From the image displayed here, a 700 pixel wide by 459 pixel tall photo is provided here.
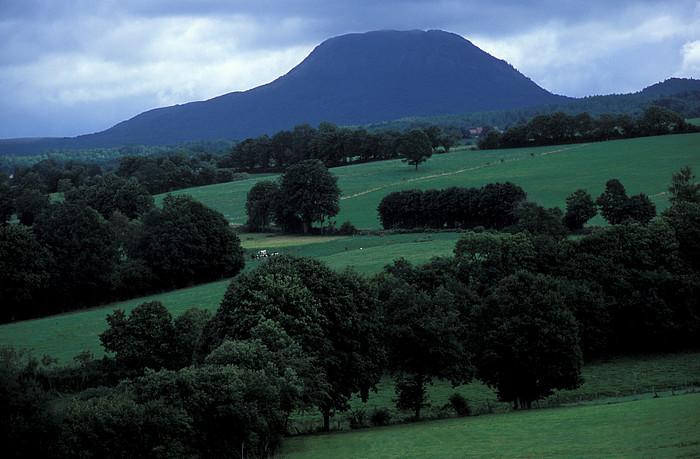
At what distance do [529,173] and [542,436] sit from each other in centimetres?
11048

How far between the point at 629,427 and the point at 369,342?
17.2 m

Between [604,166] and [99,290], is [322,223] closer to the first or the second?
[99,290]

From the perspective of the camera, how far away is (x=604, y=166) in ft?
433

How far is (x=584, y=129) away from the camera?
170 meters

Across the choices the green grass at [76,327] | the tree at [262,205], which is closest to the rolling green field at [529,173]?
the tree at [262,205]

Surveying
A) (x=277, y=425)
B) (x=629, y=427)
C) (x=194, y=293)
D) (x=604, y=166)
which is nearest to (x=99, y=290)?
(x=194, y=293)

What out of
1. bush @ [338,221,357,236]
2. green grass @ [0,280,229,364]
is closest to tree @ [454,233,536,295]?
green grass @ [0,280,229,364]

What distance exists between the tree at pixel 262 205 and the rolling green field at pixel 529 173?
6.90 m

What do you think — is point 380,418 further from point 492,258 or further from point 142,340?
point 492,258

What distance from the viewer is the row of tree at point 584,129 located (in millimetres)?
160000

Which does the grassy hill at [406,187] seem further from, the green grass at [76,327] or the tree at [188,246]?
the tree at [188,246]

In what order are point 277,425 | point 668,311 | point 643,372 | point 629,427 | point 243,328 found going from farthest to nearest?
1. point 668,311
2. point 643,372
3. point 243,328
4. point 277,425
5. point 629,427

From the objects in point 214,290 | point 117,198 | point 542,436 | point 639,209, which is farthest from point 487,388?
point 117,198

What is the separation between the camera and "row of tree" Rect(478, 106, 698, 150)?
160 m
